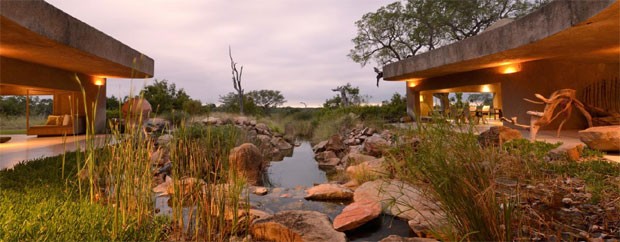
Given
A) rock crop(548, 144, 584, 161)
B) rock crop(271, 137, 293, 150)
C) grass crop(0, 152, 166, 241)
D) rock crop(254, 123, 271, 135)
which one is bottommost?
rock crop(271, 137, 293, 150)

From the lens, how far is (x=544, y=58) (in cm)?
695

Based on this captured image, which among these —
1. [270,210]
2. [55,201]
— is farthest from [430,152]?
[55,201]

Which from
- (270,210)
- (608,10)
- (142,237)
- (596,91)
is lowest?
(270,210)

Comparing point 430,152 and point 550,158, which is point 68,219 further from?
point 550,158

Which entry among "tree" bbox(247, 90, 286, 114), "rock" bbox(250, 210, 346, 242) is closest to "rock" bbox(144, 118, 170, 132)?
"rock" bbox(250, 210, 346, 242)

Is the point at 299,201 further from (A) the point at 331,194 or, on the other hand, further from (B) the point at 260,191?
(B) the point at 260,191

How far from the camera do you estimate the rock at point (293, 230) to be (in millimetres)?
2512

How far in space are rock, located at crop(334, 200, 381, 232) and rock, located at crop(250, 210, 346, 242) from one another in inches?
5.9

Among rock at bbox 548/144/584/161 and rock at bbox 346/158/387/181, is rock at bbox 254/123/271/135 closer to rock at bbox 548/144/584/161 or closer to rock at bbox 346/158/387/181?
rock at bbox 346/158/387/181

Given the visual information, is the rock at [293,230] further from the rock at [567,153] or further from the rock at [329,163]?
the rock at [329,163]

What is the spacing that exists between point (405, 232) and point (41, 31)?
4.99 meters

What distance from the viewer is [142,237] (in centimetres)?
217

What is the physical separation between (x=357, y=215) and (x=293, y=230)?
2.35 ft

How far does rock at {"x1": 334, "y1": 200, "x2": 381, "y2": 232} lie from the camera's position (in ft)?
9.37
